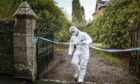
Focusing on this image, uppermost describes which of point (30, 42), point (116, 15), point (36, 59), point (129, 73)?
point (116, 15)

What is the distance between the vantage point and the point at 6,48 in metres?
9.52

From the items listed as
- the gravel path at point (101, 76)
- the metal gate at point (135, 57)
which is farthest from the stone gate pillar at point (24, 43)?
the metal gate at point (135, 57)

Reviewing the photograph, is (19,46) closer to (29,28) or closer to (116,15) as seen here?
(29,28)

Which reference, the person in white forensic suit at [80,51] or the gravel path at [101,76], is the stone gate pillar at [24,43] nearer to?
the gravel path at [101,76]

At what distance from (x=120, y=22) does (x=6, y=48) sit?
29.0 ft

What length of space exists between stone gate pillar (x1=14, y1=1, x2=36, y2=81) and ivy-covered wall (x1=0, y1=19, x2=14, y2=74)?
2.03 feet

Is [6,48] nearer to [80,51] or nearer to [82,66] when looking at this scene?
[80,51]

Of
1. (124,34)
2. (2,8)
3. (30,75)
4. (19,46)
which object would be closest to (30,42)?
(19,46)

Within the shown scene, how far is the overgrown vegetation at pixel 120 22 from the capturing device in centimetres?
1511

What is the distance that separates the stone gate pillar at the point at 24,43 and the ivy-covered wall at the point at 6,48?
0.62 meters

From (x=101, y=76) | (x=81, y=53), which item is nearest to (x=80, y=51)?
(x=81, y=53)

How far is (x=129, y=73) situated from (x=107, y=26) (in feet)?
24.7

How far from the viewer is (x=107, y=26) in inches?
711

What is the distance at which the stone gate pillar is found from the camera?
8.81 meters
